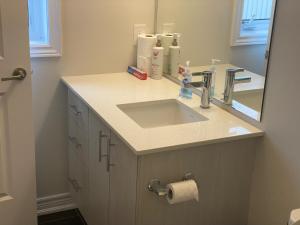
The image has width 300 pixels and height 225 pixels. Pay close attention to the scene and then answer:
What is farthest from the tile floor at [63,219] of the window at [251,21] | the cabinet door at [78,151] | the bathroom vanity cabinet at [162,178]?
the window at [251,21]

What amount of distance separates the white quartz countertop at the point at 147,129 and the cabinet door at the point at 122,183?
0.07 meters

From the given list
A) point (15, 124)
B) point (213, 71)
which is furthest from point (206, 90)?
point (15, 124)

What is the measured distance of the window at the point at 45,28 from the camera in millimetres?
2342

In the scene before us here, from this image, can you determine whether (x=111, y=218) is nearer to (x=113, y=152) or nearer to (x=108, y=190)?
(x=108, y=190)

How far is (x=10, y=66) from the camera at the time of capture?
2.06 metres

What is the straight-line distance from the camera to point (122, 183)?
185 cm

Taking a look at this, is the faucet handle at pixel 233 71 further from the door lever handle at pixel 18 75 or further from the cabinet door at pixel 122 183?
the door lever handle at pixel 18 75

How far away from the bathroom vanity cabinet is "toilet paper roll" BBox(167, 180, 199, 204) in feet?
0.22

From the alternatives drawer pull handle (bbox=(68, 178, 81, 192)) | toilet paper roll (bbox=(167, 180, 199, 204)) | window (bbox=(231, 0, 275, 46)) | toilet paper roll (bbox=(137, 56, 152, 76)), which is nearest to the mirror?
window (bbox=(231, 0, 275, 46))

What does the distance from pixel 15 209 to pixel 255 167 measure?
1.26 metres

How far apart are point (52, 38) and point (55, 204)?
40.2 inches

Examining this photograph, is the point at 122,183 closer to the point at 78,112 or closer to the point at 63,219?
the point at 78,112

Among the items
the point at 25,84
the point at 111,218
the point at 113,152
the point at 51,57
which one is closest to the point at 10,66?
the point at 25,84

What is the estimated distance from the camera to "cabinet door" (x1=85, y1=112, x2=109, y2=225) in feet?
6.68
